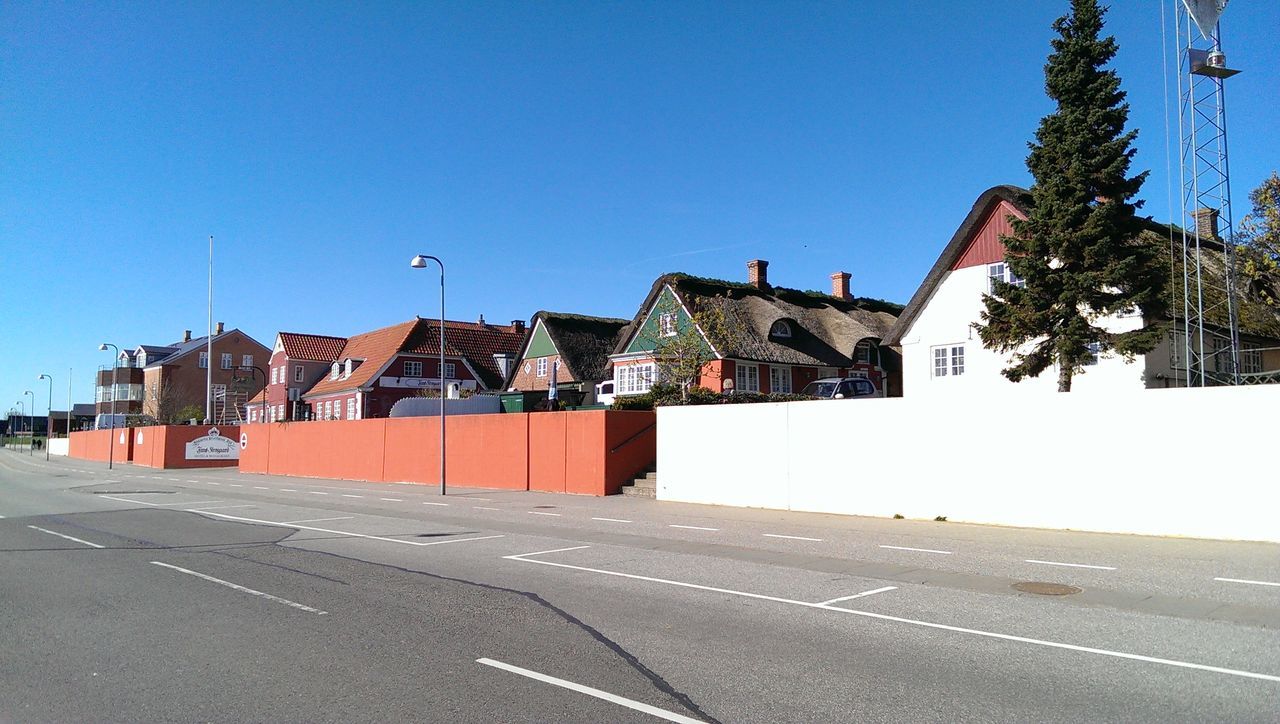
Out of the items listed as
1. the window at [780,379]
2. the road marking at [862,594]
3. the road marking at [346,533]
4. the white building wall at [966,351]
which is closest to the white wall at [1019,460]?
the road marking at [862,594]

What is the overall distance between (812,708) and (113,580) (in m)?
8.97

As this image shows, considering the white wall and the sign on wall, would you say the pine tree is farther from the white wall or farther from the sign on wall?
the sign on wall

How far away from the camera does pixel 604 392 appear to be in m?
43.3

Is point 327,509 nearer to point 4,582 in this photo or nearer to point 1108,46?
point 4,582

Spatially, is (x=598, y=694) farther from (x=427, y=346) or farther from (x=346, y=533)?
(x=427, y=346)

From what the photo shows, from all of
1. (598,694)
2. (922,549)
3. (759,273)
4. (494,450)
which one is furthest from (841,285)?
(598,694)

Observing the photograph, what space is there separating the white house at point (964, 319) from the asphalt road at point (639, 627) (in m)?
12.0

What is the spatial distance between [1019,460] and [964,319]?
11948 millimetres

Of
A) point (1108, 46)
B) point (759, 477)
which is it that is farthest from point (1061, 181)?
point (759, 477)

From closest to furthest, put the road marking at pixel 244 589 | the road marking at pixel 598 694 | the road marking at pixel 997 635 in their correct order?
the road marking at pixel 598 694
the road marking at pixel 997 635
the road marking at pixel 244 589

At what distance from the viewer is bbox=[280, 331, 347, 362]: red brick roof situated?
63750mm

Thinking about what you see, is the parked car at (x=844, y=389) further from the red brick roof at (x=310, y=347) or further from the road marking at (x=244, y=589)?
the red brick roof at (x=310, y=347)

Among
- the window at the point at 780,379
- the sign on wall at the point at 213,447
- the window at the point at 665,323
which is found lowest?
the sign on wall at the point at 213,447

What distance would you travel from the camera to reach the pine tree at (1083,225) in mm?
19172
